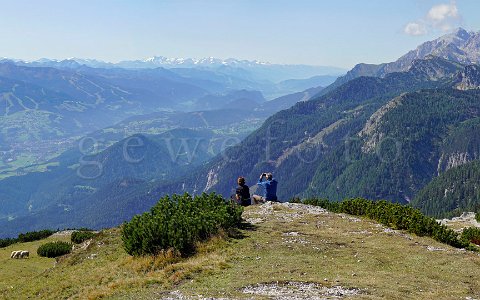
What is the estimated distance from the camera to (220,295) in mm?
17953

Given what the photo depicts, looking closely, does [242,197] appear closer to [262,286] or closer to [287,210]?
[287,210]

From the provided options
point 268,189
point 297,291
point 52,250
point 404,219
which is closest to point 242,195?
point 268,189

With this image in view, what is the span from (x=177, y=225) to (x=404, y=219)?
17612 millimetres

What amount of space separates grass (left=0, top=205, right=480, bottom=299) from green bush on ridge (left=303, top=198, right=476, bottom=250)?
1397 mm

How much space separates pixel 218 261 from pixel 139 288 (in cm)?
497

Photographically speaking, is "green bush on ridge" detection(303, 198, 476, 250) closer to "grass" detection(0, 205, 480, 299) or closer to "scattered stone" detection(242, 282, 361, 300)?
"grass" detection(0, 205, 480, 299)

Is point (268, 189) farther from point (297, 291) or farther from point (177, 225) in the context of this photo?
point (297, 291)

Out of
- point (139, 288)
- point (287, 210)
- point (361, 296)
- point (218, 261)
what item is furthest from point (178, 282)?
point (287, 210)

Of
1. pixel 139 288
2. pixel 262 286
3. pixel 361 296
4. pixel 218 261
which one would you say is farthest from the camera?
pixel 218 261

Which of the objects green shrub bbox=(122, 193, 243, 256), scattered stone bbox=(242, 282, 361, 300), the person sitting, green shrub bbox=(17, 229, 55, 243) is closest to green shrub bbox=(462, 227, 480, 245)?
the person sitting

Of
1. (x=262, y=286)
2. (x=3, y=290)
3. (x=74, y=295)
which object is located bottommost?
(x=3, y=290)

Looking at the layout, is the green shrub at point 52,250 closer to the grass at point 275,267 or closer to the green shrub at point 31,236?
the grass at point 275,267

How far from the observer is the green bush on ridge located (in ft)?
101

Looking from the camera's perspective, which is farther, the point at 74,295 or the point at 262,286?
the point at 74,295
